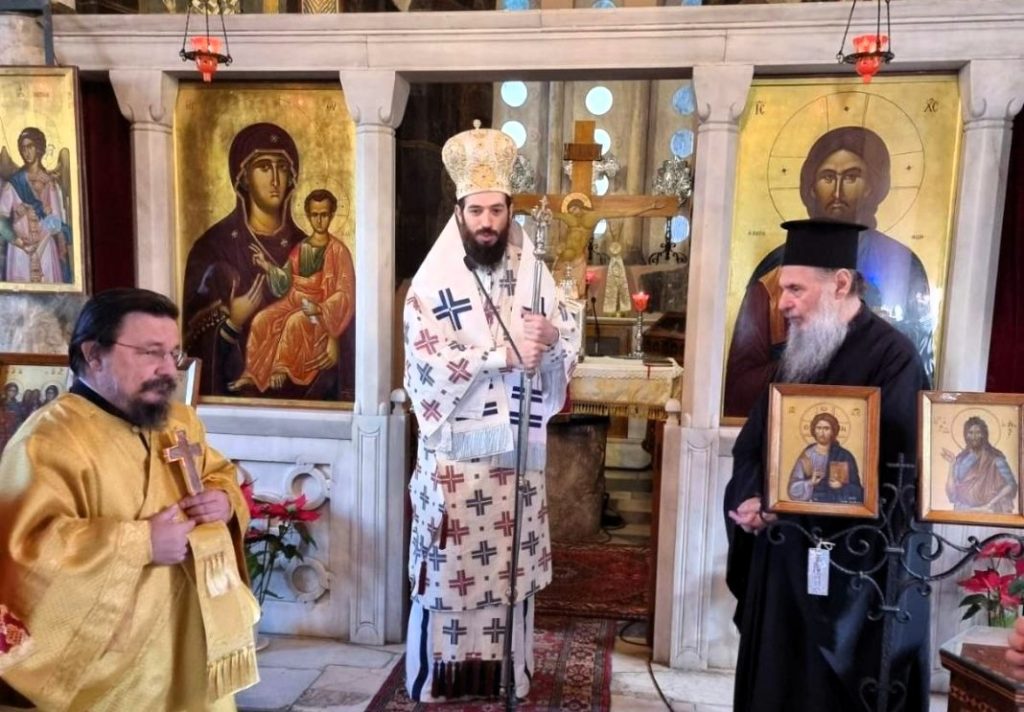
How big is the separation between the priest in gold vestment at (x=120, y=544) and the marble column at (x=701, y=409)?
2.17 meters

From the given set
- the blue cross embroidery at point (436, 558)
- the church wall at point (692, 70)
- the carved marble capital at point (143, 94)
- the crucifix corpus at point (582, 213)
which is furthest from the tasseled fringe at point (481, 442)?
the carved marble capital at point (143, 94)

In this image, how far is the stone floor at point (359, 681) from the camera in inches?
133

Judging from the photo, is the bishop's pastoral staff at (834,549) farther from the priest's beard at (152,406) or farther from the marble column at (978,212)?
the priest's beard at (152,406)

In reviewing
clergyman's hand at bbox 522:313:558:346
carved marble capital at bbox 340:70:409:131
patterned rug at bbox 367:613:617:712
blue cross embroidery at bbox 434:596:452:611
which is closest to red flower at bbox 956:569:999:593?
patterned rug at bbox 367:613:617:712

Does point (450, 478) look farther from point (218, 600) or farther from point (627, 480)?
point (627, 480)

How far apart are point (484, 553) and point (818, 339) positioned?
163 cm

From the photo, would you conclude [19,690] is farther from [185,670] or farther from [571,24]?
[571,24]

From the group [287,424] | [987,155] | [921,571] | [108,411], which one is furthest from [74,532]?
[987,155]

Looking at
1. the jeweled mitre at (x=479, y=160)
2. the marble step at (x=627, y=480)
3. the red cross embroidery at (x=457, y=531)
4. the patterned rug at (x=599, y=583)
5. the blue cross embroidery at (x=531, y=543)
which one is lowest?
the patterned rug at (x=599, y=583)

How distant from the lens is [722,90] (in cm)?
343

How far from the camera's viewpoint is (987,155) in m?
3.28

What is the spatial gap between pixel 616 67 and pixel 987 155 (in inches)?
66.7

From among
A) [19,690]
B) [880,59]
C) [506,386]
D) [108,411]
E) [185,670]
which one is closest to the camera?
[19,690]

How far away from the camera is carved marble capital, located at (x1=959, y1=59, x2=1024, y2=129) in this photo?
322cm
